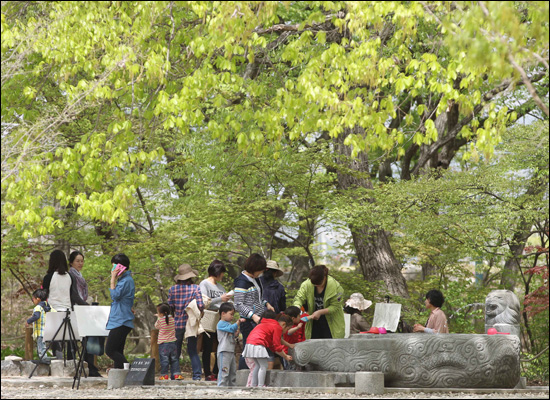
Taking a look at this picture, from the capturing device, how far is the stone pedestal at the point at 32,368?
437 inches

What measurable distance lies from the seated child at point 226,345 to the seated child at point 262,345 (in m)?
0.38

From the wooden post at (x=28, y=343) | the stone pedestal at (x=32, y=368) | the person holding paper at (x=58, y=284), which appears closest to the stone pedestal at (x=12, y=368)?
the stone pedestal at (x=32, y=368)

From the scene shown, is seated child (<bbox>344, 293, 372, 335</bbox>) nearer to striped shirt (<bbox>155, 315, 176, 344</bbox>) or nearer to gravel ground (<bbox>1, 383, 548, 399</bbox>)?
gravel ground (<bbox>1, 383, 548, 399</bbox>)

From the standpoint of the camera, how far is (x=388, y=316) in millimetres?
11297

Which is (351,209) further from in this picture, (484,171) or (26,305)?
(26,305)

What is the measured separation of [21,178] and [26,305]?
587 inches

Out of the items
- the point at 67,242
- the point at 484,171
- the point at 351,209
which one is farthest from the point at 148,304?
the point at 484,171

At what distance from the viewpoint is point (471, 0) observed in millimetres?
7520

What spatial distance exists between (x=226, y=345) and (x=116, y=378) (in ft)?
4.76

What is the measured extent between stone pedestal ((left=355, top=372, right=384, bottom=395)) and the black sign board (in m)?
2.68

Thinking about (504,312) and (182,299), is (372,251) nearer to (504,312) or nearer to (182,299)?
(504,312)

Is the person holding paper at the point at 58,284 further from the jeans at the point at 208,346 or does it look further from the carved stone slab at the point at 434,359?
the carved stone slab at the point at 434,359

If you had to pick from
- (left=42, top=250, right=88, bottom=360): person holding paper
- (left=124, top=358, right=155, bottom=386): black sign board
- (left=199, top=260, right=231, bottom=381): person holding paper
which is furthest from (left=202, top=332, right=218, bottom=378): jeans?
(left=42, top=250, right=88, bottom=360): person holding paper

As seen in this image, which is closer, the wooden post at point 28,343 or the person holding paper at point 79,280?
the person holding paper at point 79,280
